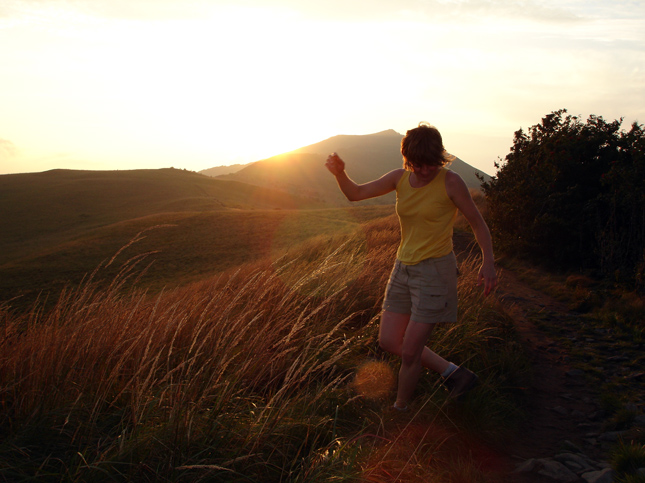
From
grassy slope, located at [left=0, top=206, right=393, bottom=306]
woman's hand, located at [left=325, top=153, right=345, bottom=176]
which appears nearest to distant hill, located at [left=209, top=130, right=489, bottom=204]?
grassy slope, located at [left=0, top=206, right=393, bottom=306]

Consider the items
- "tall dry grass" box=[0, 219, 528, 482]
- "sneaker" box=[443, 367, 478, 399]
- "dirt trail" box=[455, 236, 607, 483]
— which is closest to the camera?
"tall dry grass" box=[0, 219, 528, 482]

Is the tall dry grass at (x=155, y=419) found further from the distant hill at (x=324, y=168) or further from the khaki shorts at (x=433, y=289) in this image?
the distant hill at (x=324, y=168)

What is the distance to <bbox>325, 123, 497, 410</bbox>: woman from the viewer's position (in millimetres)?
2928

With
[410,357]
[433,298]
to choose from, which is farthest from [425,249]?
[410,357]

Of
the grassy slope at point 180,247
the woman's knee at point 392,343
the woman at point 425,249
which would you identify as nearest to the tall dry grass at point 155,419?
the woman's knee at point 392,343

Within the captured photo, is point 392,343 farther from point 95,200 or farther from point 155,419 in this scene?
point 95,200

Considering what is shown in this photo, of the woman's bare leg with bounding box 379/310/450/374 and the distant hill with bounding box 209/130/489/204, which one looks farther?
the distant hill with bounding box 209/130/489/204

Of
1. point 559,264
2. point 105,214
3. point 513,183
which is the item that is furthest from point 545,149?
point 105,214

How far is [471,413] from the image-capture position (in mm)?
3193

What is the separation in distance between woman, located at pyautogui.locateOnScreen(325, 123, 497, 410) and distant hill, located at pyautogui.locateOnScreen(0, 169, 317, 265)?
30.2 m

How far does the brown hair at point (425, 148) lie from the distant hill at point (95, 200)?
99.7ft

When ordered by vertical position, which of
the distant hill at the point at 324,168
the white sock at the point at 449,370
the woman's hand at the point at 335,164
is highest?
the distant hill at the point at 324,168

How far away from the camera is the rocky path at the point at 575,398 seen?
2.79 m

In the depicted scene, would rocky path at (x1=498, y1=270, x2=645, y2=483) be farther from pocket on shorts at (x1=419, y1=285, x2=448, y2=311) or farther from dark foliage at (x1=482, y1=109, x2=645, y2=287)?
dark foliage at (x1=482, y1=109, x2=645, y2=287)
